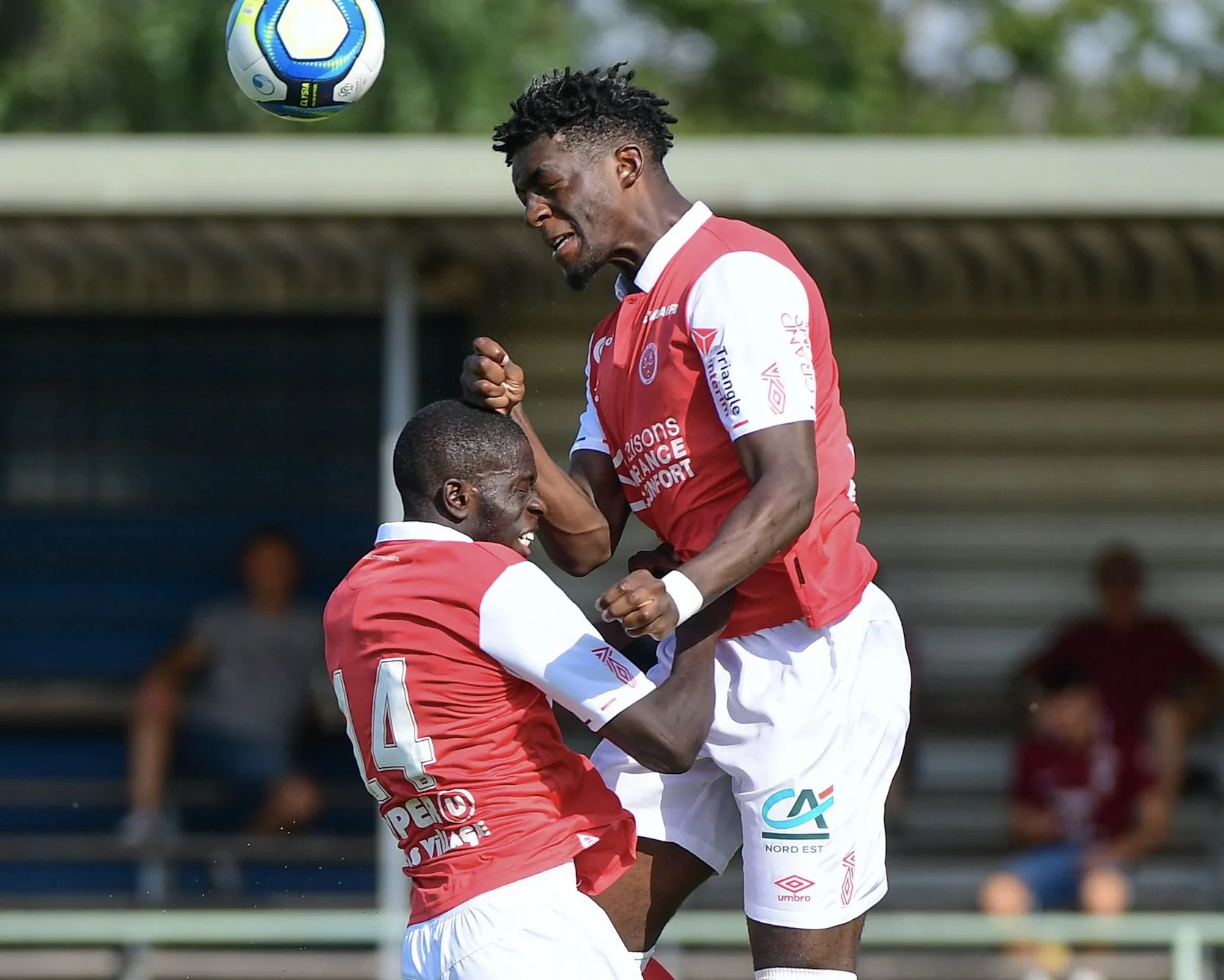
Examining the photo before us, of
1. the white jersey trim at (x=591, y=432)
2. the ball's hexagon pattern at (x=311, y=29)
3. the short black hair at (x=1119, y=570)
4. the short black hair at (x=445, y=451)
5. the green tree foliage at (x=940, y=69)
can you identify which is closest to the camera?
the short black hair at (x=445, y=451)

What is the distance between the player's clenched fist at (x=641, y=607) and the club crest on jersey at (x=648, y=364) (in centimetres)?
66

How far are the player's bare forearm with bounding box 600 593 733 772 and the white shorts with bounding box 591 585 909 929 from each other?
0.16 m

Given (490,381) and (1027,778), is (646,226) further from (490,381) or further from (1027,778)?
(1027,778)

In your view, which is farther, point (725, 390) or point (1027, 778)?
point (1027, 778)

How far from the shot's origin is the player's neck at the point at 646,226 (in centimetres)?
371

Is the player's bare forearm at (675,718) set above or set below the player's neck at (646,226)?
below

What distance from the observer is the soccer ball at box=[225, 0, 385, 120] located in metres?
4.30

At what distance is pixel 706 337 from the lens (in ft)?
11.5

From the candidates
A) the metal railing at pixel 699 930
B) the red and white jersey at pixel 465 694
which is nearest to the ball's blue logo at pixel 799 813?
the red and white jersey at pixel 465 694

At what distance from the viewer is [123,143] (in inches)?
299

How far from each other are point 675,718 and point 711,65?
949 inches

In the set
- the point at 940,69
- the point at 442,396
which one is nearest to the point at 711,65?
the point at 940,69

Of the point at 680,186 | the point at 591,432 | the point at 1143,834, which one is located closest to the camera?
the point at 591,432

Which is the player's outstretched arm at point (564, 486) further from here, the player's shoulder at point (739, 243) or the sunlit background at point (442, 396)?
the sunlit background at point (442, 396)
